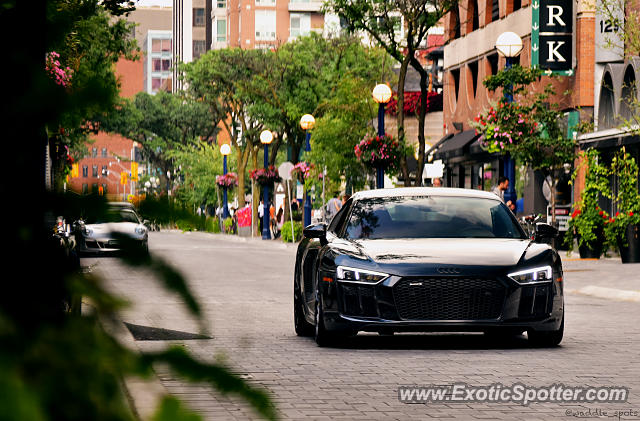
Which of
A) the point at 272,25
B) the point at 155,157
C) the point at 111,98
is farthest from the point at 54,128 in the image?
the point at 272,25

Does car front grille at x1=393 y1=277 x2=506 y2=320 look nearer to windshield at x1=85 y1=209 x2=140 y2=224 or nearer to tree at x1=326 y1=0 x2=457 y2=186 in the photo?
windshield at x1=85 y1=209 x2=140 y2=224

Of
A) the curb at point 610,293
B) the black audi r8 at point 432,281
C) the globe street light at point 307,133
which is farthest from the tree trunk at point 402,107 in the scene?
the black audi r8 at point 432,281

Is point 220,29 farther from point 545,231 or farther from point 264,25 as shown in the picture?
point 545,231

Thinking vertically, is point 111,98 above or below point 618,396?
above

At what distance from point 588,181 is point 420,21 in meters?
10.2

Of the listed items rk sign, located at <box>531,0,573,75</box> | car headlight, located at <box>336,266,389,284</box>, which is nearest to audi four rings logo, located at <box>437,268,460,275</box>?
car headlight, located at <box>336,266,389,284</box>

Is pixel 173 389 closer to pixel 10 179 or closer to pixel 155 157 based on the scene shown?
pixel 10 179

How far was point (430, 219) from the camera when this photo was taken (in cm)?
1267

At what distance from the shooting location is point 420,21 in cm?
3719

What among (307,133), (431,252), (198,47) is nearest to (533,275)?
(431,252)

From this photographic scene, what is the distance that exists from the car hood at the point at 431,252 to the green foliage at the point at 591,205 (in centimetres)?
1667

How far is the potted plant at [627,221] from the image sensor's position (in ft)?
88.9

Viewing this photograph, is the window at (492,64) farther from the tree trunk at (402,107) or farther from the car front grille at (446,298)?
the car front grille at (446,298)

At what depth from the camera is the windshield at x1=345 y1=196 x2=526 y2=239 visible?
40.9 ft
